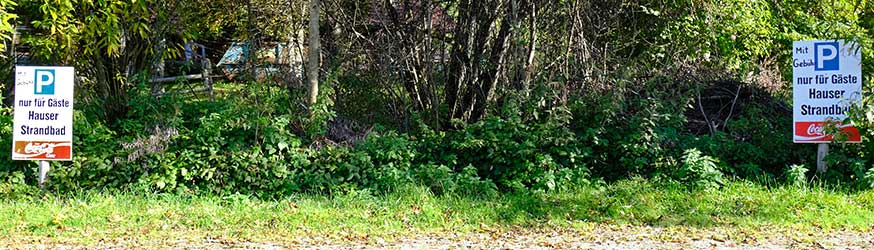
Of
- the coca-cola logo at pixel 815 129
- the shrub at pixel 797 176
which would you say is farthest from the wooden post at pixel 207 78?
the coca-cola logo at pixel 815 129

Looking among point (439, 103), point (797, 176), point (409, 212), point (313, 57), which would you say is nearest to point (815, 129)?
point (797, 176)

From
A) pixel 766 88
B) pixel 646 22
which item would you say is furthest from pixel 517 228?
pixel 766 88

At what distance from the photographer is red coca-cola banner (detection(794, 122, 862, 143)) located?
1030cm

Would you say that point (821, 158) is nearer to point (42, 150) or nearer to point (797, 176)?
point (797, 176)

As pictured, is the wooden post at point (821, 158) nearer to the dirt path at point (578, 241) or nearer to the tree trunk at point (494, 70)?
the dirt path at point (578, 241)

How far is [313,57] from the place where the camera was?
11086mm

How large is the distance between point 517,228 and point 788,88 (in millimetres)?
6871

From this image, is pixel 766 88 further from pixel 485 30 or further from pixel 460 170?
pixel 460 170

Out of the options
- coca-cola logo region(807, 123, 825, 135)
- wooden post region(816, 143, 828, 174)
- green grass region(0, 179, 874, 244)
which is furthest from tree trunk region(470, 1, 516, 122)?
wooden post region(816, 143, 828, 174)

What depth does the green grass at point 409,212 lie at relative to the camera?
27.1 ft

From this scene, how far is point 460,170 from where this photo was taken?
1066 centimetres

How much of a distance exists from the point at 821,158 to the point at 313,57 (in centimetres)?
584

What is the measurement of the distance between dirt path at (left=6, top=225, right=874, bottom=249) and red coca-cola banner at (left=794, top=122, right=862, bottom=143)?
7.25ft

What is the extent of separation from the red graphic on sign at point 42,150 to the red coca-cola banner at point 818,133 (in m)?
7.83
